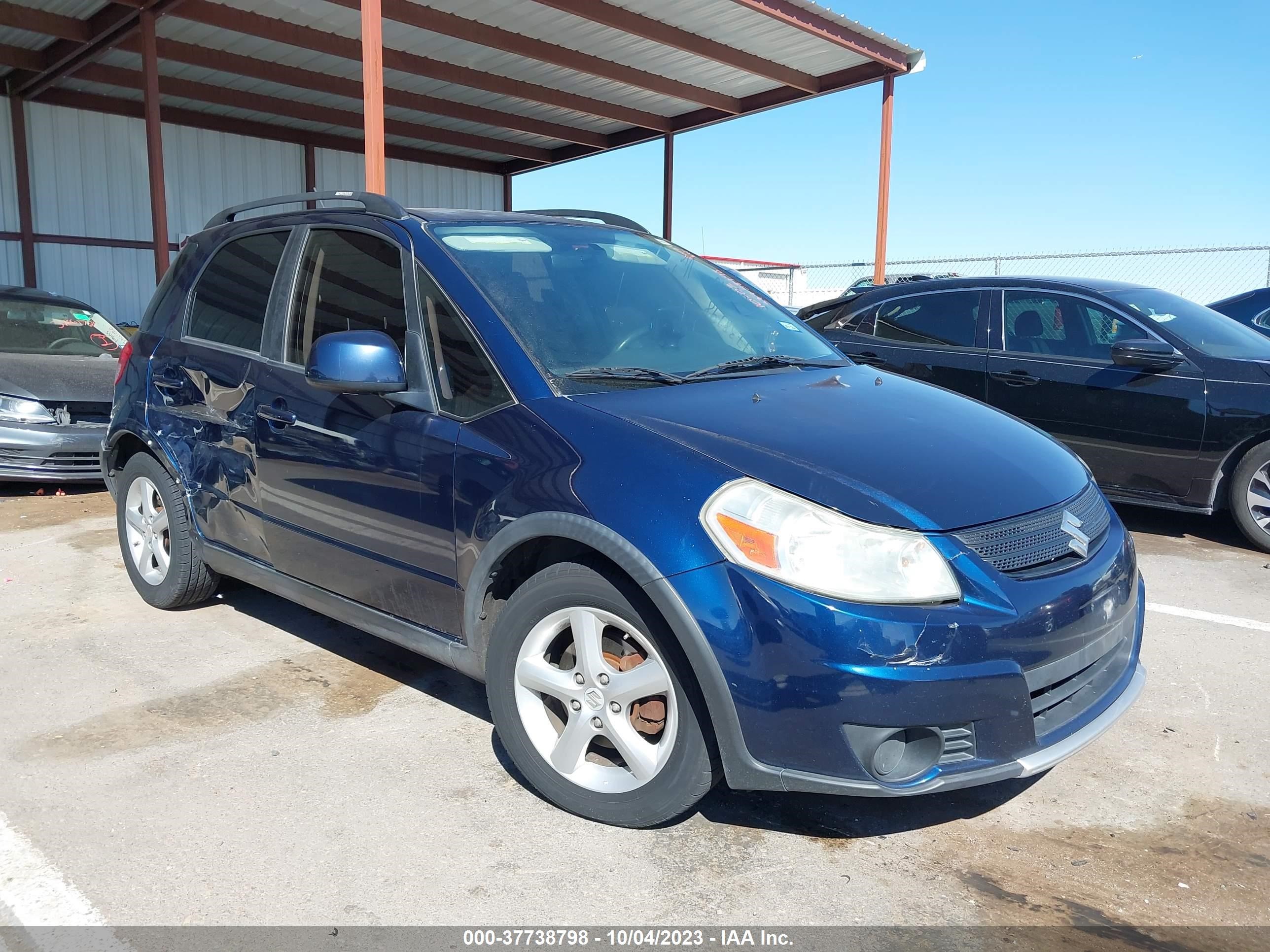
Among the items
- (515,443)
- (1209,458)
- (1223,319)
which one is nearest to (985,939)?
(515,443)

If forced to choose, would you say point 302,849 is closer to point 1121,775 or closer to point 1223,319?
point 1121,775

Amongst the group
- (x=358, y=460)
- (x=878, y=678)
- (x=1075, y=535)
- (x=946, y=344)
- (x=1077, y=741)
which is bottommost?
(x=1077, y=741)

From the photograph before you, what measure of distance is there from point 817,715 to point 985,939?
623 mm

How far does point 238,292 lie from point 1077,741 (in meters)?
3.45

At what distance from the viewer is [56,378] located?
719 cm

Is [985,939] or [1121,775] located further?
[1121,775]

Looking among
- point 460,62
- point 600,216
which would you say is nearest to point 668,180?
point 460,62

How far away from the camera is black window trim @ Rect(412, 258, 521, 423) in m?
2.84

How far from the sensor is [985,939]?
220 cm

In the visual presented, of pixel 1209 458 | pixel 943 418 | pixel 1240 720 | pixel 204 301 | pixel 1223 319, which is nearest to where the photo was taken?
pixel 943 418

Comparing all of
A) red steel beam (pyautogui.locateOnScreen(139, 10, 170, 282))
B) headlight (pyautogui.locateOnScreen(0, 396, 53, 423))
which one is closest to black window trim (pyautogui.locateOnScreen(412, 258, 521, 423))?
headlight (pyautogui.locateOnScreen(0, 396, 53, 423))

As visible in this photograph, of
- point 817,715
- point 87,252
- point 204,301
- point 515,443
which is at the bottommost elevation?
point 817,715

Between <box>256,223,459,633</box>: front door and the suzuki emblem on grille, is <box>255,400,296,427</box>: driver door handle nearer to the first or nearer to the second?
<box>256,223,459,633</box>: front door

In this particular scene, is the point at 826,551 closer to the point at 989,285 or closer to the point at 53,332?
the point at 989,285
